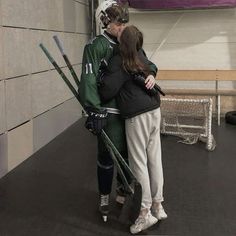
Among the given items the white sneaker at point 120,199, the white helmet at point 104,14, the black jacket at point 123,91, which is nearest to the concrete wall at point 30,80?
the white sneaker at point 120,199

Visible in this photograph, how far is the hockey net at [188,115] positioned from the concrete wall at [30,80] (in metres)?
1.17

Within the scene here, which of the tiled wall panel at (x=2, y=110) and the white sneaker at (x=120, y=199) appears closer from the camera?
the white sneaker at (x=120, y=199)

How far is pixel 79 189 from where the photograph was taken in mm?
2770

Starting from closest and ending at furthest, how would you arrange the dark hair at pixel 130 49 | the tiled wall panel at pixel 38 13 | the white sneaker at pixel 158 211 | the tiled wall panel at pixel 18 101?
the dark hair at pixel 130 49 < the white sneaker at pixel 158 211 < the tiled wall panel at pixel 18 101 < the tiled wall panel at pixel 38 13

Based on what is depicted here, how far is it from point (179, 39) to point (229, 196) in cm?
314

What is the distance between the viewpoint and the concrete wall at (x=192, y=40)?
17.0 feet

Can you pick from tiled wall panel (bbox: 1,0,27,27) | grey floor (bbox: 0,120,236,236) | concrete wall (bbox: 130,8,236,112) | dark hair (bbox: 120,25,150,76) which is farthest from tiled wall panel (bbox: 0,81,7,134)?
concrete wall (bbox: 130,8,236,112)

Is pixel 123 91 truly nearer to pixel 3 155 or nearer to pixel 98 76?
pixel 98 76

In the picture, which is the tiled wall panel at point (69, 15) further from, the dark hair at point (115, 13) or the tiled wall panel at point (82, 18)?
the dark hair at point (115, 13)

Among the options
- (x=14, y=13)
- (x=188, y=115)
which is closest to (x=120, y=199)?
(x=14, y=13)

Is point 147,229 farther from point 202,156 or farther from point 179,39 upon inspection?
point 179,39

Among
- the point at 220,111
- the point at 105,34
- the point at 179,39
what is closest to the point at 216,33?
the point at 179,39

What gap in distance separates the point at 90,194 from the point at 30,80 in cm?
132

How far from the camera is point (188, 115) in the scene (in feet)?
13.6
